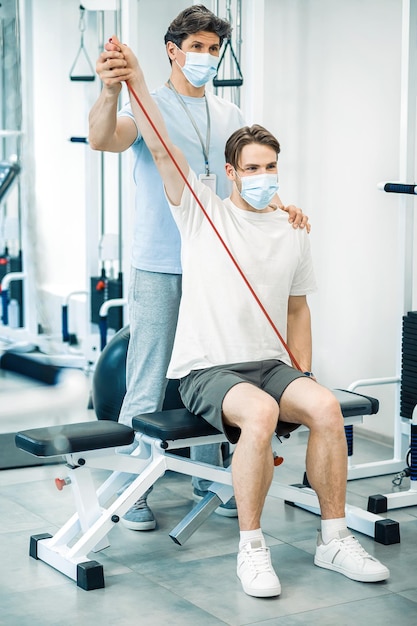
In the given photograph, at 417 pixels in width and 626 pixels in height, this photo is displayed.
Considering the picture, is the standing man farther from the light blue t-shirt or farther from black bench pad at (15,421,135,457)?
black bench pad at (15,421,135,457)

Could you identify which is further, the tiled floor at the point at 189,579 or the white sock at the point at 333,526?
the white sock at the point at 333,526

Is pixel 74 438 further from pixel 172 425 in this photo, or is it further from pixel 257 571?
pixel 257 571

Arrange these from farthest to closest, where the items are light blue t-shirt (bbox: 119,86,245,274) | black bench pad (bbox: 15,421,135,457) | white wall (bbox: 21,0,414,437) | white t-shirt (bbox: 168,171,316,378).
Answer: white wall (bbox: 21,0,414,437) < light blue t-shirt (bbox: 119,86,245,274) < white t-shirt (bbox: 168,171,316,378) < black bench pad (bbox: 15,421,135,457)

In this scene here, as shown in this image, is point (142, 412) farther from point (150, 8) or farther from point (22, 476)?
point (150, 8)

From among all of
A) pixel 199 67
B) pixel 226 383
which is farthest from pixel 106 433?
pixel 199 67

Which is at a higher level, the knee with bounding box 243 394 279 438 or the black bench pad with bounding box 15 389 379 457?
the knee with bounding box 243 394 279 438

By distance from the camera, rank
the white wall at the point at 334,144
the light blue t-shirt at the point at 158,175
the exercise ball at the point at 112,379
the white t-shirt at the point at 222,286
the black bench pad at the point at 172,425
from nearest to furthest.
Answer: the black bench pad at the point at 172,425 → the white t-shirt at the point at 222,286 → the light blue t-shirt at the point at 158,175 → the exercise ball at the point at 112,379 → the white wall at the point at 334,144

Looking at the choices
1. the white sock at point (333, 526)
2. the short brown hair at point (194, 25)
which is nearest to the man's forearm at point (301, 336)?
the white sock at point (333, 526)

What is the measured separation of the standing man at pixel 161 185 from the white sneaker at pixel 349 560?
1.77 feet

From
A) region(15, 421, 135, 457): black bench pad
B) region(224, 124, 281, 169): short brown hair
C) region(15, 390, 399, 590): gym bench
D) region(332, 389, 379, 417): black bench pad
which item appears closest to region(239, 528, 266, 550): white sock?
region(15, 390, 399, 590): gym bench

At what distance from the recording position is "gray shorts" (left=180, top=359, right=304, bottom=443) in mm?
2506

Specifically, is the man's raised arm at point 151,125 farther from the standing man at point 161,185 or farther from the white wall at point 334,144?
the white wall at point 334,144

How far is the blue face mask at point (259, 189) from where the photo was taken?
257 centimetres

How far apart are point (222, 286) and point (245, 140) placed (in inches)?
15.0
